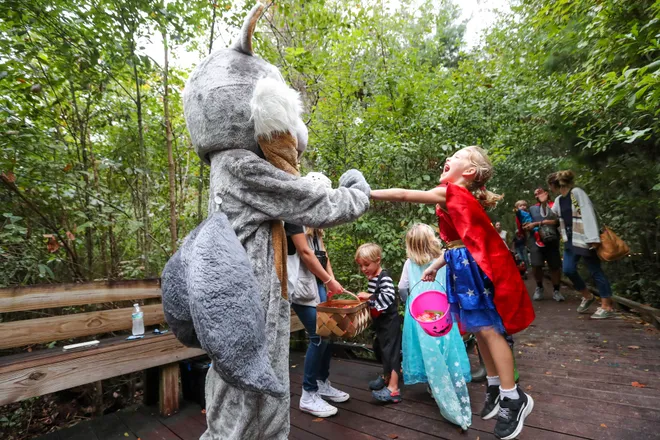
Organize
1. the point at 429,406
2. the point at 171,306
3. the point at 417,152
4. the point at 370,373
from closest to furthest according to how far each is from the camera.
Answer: the point at 171,306 → the point at 429,406 → the point at 370,373 → the point at 417,152

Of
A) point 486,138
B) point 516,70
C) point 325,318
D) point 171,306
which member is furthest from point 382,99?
point 516,70

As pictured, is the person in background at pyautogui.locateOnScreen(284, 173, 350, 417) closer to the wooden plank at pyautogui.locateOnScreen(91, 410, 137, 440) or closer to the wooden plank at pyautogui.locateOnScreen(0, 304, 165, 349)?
the wooden plank at pyautogui.locateOnScreen(91, 410, 137, 440)

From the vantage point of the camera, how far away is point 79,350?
2.31 metres

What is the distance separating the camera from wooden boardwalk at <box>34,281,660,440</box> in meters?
2.05

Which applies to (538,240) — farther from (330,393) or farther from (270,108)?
(270,108)

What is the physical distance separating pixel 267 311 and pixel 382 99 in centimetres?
321

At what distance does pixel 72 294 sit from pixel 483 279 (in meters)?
2.74

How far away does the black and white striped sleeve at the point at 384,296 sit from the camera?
2.61 m

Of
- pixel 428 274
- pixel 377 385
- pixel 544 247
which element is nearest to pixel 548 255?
pixel 544 247

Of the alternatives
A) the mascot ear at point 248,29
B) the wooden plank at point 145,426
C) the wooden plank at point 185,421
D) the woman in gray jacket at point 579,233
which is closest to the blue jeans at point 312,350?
the wooden plank at point 185,421

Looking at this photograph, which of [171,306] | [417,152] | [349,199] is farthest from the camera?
[417,152]

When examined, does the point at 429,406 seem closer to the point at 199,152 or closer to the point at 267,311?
the point at 267,311

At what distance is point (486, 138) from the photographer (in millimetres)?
4078

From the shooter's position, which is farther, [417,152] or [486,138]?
[486,138]
